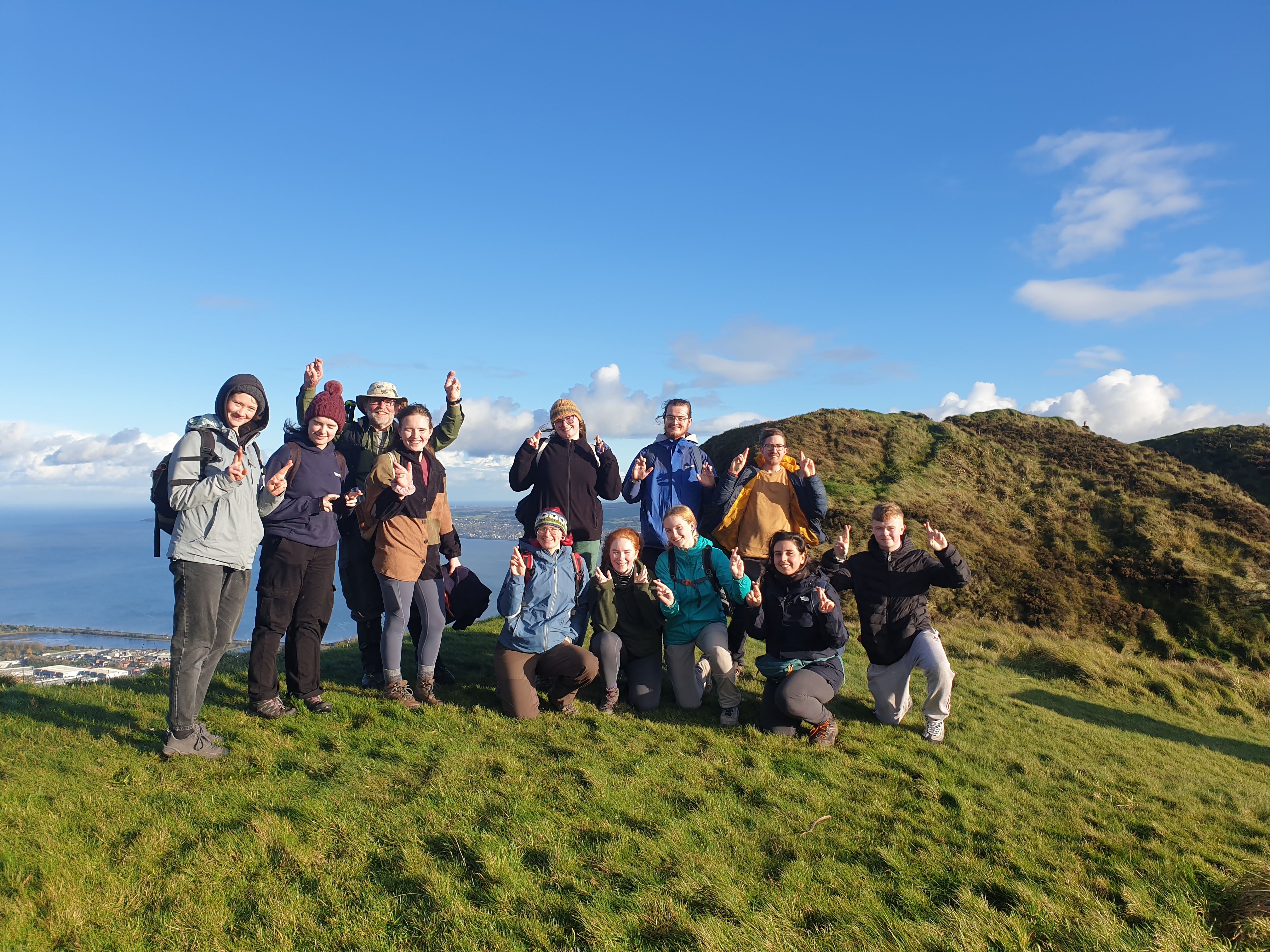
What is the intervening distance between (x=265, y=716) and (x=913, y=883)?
583cm

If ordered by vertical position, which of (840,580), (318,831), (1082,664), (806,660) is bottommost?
(1082,664)

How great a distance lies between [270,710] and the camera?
20.4ft

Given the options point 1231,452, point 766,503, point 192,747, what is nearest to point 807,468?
point 766,503

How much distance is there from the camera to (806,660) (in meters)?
6.53

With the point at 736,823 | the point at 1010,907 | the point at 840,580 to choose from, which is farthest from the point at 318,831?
the point at 840,580

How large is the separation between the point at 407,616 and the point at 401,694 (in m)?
0.84

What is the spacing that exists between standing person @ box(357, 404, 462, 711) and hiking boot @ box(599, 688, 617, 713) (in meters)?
1.78

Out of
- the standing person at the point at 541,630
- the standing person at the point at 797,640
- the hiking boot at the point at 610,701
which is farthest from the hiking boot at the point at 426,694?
the standing person at the point at 797,640

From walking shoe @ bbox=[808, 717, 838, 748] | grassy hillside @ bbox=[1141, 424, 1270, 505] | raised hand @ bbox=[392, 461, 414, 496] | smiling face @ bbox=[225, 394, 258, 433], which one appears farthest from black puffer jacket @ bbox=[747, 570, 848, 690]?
grassy hillside @ bbox=[1141, 424, 1270, 505]

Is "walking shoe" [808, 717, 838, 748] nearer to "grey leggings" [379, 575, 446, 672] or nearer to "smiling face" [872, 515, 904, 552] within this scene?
"smiling face" [872, 515, 904, 552]

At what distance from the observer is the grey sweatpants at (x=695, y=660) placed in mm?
6902

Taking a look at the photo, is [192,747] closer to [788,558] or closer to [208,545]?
[208,545]

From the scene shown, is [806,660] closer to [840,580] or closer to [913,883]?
[840,580]

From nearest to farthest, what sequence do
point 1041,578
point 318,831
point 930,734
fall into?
point 318,831, point 930,734, point 1041,578
